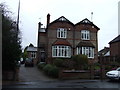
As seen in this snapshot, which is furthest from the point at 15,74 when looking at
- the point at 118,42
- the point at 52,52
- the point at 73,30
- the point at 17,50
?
the point at 118,42

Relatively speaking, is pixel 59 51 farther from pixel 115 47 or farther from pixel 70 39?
pixel 115 47

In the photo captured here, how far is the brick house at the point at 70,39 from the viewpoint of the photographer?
131ft

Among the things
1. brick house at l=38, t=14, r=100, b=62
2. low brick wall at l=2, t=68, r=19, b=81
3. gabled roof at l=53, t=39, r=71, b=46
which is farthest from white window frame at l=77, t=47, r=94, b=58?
low brick wall at l=2, t=68, r=19, b=81

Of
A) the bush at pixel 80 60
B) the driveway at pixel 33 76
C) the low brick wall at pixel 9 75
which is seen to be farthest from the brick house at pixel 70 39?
the low brick wall at pixel 9 75

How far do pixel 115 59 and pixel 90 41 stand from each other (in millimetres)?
5960

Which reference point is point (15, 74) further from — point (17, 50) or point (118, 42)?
point (118, 42)

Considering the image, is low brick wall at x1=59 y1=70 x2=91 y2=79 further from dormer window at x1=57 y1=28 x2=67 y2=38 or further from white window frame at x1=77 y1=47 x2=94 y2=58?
dormer window at x1=57 y1=28 x2=67 y2=38

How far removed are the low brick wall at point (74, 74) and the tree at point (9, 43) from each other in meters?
5.44

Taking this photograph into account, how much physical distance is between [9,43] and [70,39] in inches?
829

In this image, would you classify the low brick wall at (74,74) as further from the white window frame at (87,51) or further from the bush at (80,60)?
the white window frame at (87,51)

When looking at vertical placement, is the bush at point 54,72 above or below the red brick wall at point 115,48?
below

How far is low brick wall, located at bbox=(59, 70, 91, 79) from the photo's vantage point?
24.3 m

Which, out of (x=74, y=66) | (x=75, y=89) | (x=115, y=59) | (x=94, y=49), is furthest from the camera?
(x=94, y=49)

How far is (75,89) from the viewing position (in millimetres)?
14984
